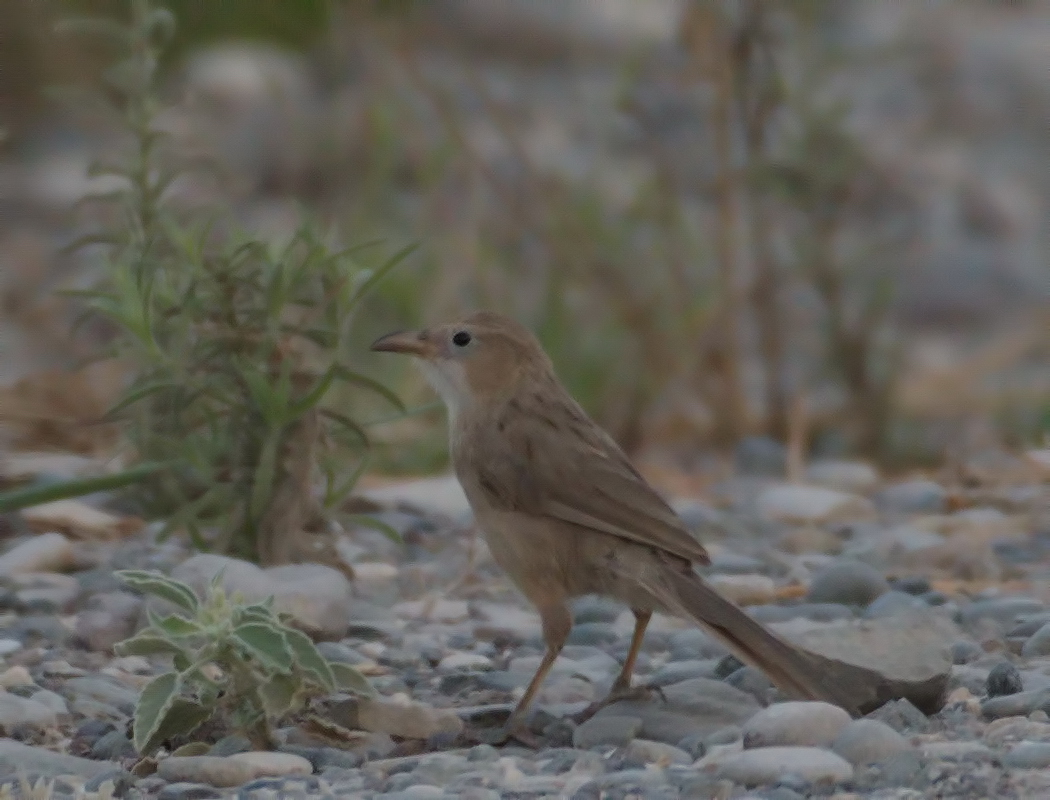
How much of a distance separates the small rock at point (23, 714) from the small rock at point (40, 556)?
131 cm

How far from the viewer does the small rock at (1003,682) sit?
14.7ft

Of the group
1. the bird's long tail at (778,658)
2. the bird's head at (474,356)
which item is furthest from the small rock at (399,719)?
the bird's head at (474,356)

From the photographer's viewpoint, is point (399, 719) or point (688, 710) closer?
point (399, 719)

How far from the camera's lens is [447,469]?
7609 mm

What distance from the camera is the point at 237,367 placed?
17.6 ft

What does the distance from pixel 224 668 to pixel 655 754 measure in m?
0.91

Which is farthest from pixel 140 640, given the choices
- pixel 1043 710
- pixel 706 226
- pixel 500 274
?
pixel 706 226

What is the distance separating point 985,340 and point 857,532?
15.6ft

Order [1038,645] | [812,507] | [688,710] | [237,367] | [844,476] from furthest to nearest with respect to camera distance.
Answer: [844,476] < [812,507] < [237,367] < [1038,645] < [688,710]

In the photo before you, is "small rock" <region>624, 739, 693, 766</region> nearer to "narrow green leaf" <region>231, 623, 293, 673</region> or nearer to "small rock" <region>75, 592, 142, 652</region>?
"narrow green leaf" <region>231, 623, 293, 673</region>

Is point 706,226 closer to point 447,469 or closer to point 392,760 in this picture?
point 447,469

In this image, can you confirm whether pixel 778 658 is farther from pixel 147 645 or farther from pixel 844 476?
pixel 844 476

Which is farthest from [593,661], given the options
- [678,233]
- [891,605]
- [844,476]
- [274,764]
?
[678,233]

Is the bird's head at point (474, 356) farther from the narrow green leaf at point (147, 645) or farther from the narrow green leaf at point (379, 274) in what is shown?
the narrow green leaf at point (147, 645)
